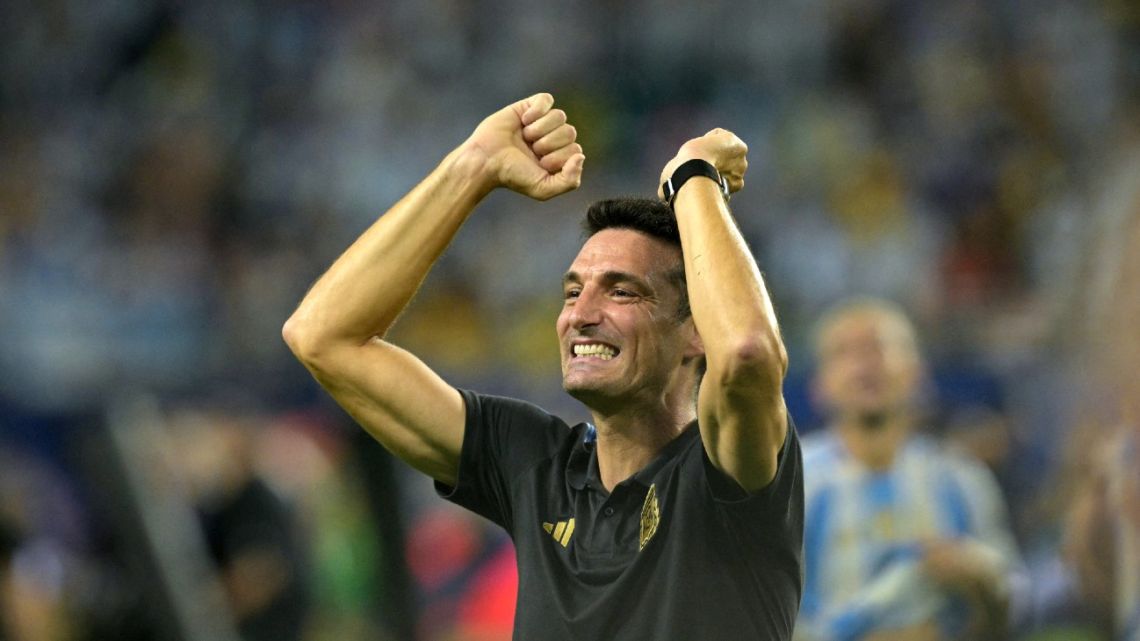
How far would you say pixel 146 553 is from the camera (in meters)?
5.93

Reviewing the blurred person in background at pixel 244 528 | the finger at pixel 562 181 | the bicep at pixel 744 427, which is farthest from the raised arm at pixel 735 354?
the blurred person in background at pixel 244 528

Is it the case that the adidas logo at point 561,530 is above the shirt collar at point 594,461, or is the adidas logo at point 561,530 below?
below

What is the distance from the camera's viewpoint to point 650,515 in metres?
3.11

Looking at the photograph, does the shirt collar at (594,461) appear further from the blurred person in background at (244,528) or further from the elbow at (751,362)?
the blurred person in background at (244,528)

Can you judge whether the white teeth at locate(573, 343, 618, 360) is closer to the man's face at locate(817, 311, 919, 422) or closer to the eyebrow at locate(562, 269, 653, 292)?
the eyebrow at locate(562, 269, 653, 292)

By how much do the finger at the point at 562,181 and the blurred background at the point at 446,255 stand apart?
7.11 feet

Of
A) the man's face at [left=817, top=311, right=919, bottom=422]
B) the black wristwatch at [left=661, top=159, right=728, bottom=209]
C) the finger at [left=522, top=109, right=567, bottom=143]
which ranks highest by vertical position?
the finger at [left=522, top=109, right=567, bottom=143]

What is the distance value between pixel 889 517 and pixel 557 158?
346 centimetres

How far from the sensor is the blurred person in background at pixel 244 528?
20.1 ft

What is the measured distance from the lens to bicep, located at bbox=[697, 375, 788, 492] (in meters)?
2.84

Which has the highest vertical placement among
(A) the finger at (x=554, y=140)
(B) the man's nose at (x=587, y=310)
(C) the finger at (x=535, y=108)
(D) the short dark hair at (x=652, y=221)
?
(C) the finger at (x=535, y=108)

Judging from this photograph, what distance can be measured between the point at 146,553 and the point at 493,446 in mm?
2929

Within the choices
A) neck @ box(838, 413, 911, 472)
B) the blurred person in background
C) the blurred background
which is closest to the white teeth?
the blurred background

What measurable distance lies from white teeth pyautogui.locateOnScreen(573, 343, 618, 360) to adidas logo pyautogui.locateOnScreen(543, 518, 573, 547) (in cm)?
34
